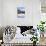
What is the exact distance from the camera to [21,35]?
4.84 meters

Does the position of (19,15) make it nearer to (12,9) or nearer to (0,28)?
(12,9)

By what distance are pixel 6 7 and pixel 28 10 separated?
0.82 m

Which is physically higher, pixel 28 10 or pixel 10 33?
pixel 28 10

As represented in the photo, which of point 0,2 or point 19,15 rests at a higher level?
point 0,2

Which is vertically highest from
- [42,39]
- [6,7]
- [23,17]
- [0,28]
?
[6,7]

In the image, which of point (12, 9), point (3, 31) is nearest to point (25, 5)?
point (12, 9)

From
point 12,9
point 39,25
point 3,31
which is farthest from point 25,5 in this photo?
point 3,31

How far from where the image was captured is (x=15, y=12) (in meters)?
5.00

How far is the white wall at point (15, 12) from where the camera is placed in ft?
16.3

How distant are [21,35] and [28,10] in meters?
0.94

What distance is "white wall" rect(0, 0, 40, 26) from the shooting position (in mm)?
4957

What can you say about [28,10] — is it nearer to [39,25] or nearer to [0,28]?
Answer: [39,25]

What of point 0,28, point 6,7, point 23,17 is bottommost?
point 0,28

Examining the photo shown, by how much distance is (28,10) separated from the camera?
496cm
